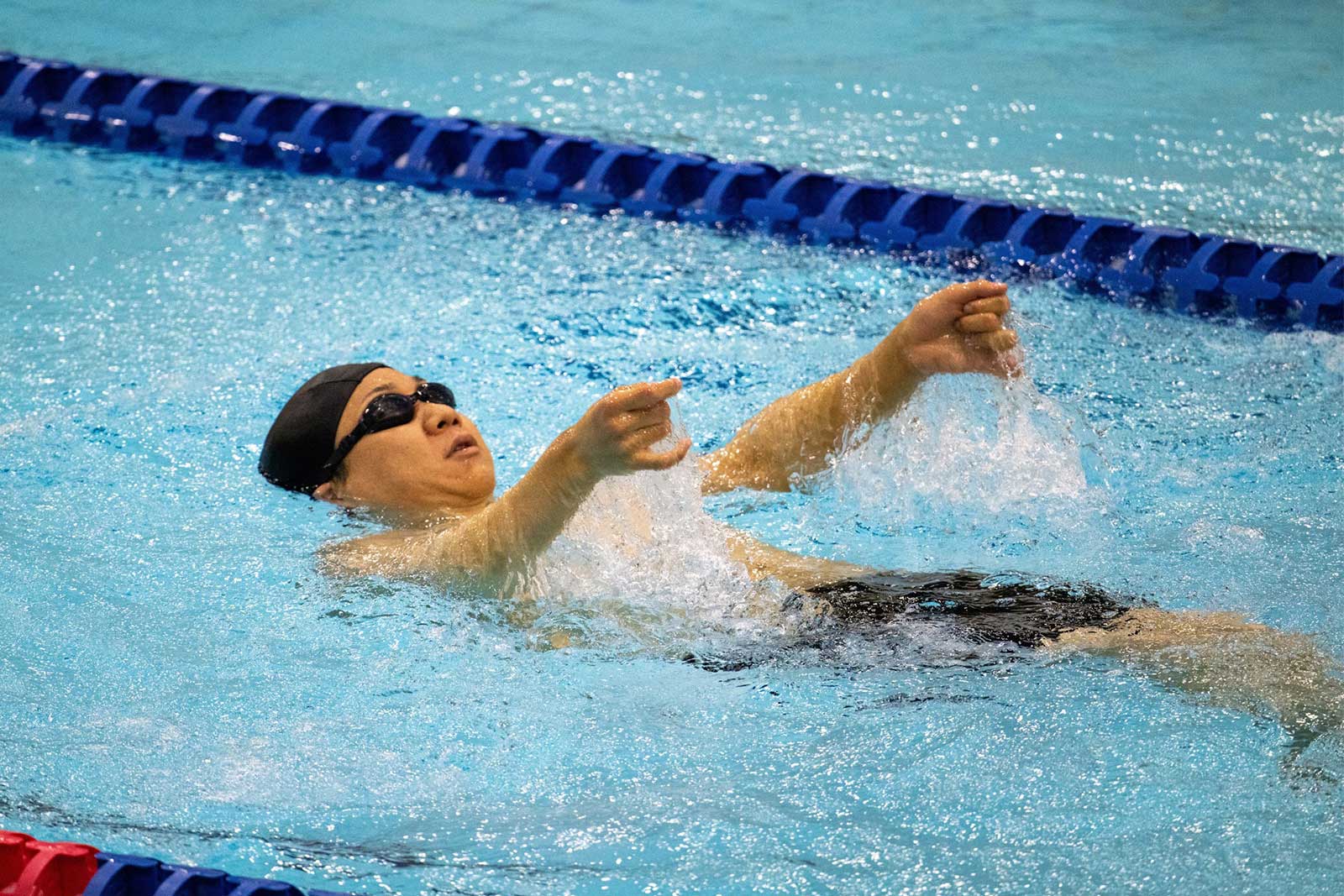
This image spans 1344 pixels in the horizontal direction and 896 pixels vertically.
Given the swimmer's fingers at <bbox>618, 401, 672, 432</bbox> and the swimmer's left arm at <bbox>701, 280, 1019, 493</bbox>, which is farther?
the swimmer's left arm at <bbox>701, 280, 1019, 493</bbox>

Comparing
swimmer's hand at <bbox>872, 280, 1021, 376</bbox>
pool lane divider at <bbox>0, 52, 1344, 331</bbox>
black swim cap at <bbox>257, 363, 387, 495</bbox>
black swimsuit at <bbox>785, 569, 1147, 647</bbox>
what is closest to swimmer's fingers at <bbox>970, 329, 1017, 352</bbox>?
swimmer's hand at <bbox>872, 280, 1021, 376</bbox>

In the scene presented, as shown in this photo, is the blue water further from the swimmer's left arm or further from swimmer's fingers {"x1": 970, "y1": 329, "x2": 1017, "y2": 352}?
swimmer's fingers {"x1": 970, "y1": 329, "x2": 1017, "y2": 352}

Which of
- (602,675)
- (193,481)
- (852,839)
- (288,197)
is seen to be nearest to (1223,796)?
(852,839)

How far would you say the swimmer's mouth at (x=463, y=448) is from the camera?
10.3 feet

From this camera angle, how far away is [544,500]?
2.55m

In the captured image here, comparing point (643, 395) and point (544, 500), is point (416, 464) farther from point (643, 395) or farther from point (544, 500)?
point (643, 395)

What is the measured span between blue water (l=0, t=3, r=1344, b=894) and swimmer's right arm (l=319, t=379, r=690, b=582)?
3.9 inches

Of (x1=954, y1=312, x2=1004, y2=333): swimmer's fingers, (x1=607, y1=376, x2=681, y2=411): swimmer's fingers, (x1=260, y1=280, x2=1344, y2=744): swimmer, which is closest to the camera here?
(x1=607, y1=376, x2=681, y2=411): swimmer's fingers

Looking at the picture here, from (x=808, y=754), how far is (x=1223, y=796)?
2.24ft

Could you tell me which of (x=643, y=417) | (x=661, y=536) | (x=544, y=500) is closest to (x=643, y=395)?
(x=643, y=417)

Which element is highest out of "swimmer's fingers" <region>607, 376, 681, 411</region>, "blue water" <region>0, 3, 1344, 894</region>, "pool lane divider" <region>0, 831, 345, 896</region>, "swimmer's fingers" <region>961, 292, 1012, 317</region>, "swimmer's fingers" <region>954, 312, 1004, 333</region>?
"swimmer's fingers" <region>961, 292, 1012, 317</region>

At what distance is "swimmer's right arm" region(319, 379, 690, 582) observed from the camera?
7.81 feet

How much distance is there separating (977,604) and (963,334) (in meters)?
0.51

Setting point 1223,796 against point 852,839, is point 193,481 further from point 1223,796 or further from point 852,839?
point 1223,796
